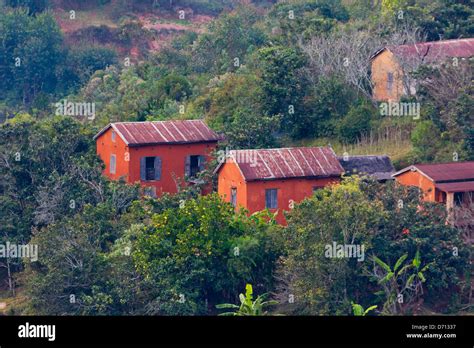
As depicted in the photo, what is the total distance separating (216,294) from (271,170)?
4232 mm

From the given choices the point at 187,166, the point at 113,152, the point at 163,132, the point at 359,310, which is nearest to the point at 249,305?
the point at 359,310

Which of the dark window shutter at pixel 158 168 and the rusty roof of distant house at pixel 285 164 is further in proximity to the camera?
the dark window shutter at pixel 158 168

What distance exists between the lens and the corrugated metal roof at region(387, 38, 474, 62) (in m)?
32.3

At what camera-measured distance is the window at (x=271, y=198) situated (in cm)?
2706

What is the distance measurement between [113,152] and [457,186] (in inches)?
436

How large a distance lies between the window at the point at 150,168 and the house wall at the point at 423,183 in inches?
314

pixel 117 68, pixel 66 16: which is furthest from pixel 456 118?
pixel 66 16

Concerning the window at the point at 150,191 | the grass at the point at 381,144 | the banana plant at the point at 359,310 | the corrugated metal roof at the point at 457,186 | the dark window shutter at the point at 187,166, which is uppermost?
the grass at the point at 381,144

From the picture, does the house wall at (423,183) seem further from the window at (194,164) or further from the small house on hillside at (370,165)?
the window at (194,164)

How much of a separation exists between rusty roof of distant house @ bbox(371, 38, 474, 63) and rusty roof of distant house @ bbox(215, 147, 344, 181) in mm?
6354

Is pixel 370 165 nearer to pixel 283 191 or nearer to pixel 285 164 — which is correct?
pixel 285 164

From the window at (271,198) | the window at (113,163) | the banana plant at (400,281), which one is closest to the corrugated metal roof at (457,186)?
the banana plant at (400,281)
